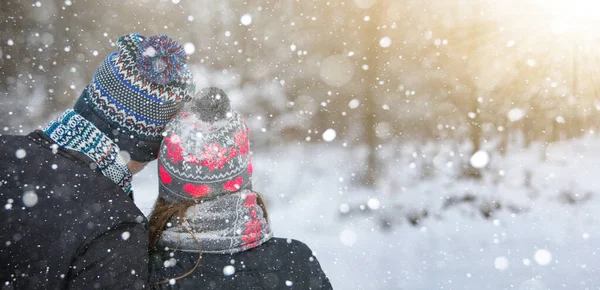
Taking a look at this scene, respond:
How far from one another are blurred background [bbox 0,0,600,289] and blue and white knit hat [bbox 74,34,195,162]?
15.7 feet

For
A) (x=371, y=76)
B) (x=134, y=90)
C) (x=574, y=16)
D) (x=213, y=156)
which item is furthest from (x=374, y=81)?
(x=213, y=156)

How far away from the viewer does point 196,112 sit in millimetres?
1561

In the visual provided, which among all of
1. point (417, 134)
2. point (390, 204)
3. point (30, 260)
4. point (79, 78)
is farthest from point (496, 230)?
point (79, 78)

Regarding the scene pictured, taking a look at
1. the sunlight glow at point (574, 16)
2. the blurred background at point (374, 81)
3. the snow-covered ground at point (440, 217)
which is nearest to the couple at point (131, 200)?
the snow-covered ground at point (440, 217)

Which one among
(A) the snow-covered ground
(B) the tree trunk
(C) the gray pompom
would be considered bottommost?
(A) the snow-covered ground

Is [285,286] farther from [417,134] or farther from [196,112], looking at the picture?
[417,134]

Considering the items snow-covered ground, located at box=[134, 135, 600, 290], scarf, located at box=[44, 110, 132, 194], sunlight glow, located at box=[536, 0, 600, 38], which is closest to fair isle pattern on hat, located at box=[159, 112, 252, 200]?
scarf, located at box=[44, 110, 132, 194]

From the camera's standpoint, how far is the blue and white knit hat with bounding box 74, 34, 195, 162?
170 cm

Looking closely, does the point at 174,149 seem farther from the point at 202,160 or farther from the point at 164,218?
the point at 164,218

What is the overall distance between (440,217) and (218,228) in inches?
185

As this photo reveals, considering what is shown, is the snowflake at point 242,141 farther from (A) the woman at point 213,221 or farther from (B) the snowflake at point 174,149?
(B) the snowflake at point 174,149

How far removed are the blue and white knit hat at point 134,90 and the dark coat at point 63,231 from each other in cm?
40

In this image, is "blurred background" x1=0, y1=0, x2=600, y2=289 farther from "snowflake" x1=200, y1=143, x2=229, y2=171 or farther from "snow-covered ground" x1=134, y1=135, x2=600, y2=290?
"snowflake" x1=200, y1=143, x2=229, y2=171

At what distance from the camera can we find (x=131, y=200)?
1.41 m
